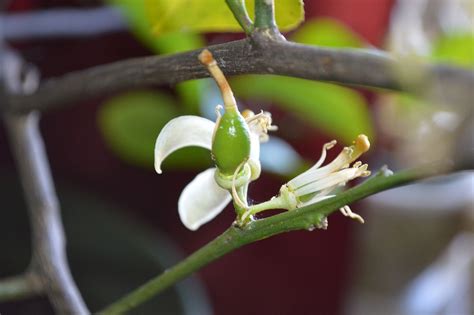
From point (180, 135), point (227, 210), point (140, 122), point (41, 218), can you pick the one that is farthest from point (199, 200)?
point (227, 210)

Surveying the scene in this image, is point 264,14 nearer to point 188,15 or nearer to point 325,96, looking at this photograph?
point 188,15

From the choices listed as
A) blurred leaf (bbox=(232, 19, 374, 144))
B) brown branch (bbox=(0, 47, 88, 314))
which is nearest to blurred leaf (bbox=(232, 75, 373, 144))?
blurred leaf (bbox=(232, 19, 374, 144))

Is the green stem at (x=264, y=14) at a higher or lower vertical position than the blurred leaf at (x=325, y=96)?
lower

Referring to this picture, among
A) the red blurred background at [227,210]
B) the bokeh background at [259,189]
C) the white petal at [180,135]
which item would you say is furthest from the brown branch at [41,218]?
the red blurred background at [227,210]

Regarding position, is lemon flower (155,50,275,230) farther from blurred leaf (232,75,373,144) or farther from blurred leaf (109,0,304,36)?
blurred leaf (232,75,373,144)

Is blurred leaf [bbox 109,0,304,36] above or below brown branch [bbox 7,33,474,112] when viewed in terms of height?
above

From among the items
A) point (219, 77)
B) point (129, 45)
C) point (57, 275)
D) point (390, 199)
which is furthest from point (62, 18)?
point (390, 199)

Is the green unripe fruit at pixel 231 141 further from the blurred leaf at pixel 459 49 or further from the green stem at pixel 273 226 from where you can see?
the blurred leaf at pixel 459 49

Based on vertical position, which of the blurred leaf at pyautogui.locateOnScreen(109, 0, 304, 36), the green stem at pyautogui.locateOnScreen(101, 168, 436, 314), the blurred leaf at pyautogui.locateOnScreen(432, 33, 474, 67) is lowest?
the green stem at pyautogui.locateOnScreen(101, 168, 436, 314)
